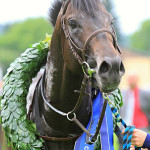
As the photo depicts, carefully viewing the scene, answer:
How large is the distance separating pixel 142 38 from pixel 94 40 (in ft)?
309

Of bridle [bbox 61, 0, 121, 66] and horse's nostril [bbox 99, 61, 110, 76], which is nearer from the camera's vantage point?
horse's nostril [bbox 99, 61, 110, 76]

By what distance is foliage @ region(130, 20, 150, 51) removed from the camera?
9300cm

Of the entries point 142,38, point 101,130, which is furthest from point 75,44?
point 142,38

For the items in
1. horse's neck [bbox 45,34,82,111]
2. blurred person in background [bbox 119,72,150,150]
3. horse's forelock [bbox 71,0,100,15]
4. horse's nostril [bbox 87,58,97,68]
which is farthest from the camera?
blurred person in background [bbox 119,72,150,150]

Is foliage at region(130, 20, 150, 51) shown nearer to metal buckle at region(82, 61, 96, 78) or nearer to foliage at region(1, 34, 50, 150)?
foliage at region(1, 34, 50, 150)

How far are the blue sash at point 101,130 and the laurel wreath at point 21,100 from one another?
0.31m

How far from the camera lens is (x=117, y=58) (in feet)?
9.18

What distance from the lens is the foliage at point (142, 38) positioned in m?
93.0

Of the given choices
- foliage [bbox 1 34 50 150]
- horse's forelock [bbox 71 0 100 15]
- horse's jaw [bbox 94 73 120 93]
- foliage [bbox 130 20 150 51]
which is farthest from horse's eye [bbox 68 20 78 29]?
foliage [bbox 130 20 150 51]

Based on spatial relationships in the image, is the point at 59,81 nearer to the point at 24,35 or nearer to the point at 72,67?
the point at 72,67

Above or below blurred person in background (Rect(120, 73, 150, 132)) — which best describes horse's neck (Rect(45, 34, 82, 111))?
below

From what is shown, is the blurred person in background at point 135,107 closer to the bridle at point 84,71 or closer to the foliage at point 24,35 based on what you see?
the bridle at point 84,71

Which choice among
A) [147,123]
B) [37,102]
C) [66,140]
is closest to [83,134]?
[66,140]

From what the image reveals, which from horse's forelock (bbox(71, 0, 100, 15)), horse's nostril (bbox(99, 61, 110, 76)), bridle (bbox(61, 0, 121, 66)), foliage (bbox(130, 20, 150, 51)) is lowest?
horse's nostril (bbox(99, 61, 110, 76))
